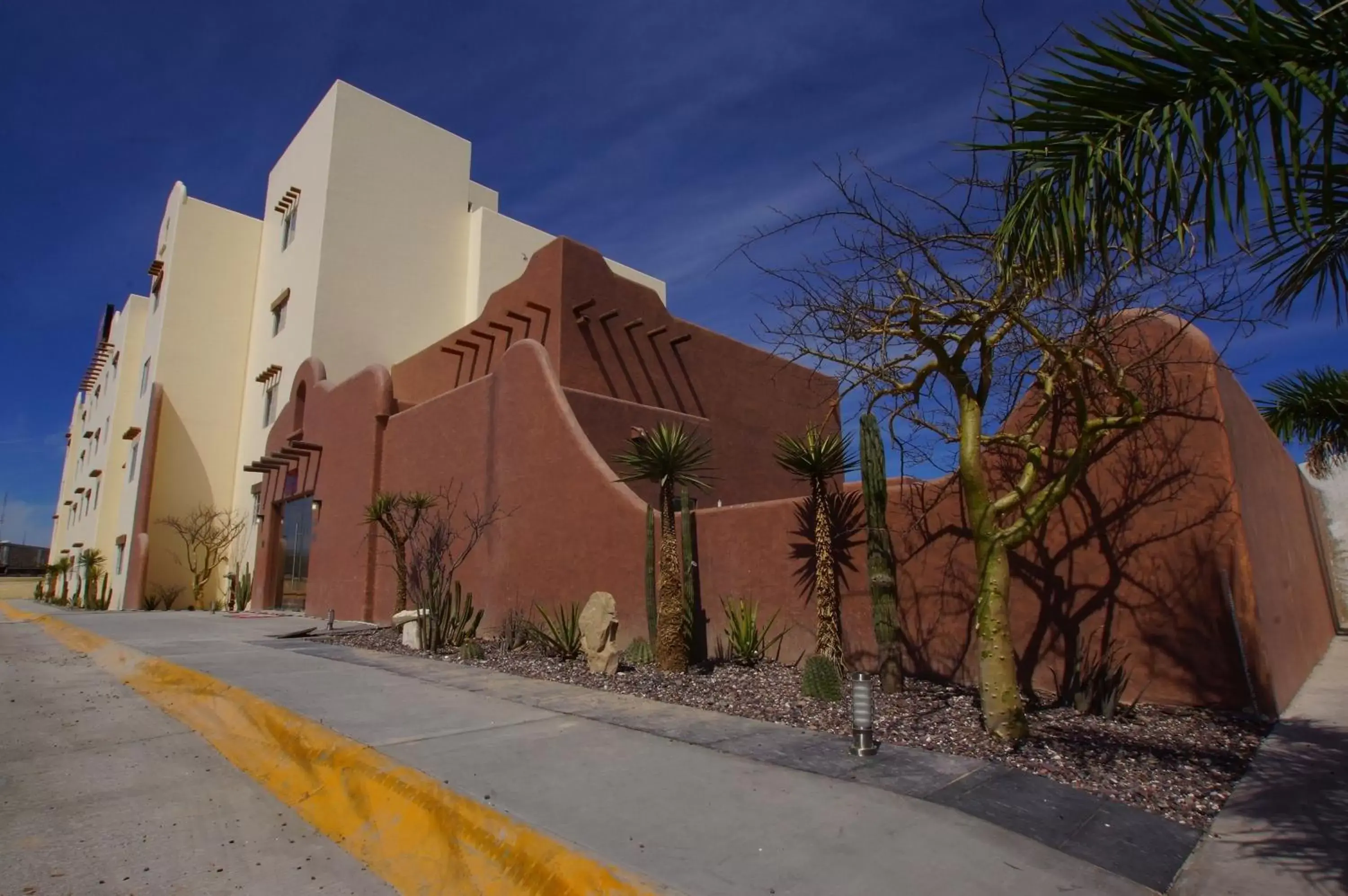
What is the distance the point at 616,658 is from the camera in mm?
9469

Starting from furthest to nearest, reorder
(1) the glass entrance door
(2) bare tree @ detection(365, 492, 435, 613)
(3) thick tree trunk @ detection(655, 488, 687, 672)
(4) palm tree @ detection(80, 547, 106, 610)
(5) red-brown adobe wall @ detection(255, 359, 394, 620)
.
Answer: (4) palm tree @ detection(80, 547, 106, 610) < (1) the glass entrance door < (5) red-brown adobe wall @ detection(255, 359, 394, 620) < (2) bare tree @ detection(365, 492, 435, 613) < (3) thick tree trunk @ detection(655, 488, 687, 672)

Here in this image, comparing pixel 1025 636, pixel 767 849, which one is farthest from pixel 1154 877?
pixel 1025 636

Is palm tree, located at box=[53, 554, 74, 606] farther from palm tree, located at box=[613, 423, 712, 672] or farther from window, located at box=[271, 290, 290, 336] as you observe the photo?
palm tree, located at box=[613, 423, 712, 672]

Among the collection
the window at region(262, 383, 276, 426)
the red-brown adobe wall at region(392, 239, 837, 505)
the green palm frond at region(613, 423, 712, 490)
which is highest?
the window at region(262, 383, 276, 426)

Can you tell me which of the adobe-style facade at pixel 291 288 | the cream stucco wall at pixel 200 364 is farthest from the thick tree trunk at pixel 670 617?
the cream stucco wall at pixel 200 364

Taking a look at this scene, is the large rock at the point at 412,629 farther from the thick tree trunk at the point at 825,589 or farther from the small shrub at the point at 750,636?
the thick tree trunk at the point at 825,589

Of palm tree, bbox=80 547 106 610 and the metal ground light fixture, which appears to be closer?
the metal ground light fixture

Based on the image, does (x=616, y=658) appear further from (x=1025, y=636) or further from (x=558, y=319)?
(x=558, y=319)

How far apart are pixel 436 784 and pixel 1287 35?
5.53 meters

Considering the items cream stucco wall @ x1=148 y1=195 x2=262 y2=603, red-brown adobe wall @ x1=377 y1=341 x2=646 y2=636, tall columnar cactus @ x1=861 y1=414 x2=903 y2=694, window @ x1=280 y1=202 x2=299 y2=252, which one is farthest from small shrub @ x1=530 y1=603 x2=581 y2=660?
window @ x1=280 y1=202 x2=299 y2=252

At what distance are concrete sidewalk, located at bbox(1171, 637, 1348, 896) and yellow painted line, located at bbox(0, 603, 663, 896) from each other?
265cm

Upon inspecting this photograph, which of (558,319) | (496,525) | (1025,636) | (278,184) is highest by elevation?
(278,184)

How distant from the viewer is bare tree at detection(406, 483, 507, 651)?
12.2 metres

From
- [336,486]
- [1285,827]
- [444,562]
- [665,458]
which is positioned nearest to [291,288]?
[336,486]
